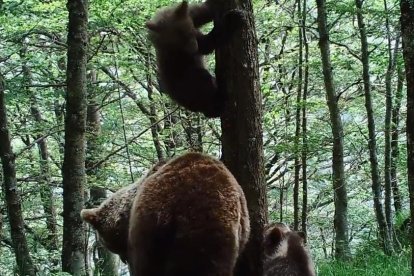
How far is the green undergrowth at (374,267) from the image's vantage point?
6086mm

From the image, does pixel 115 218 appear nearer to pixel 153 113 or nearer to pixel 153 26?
pixel 153 26

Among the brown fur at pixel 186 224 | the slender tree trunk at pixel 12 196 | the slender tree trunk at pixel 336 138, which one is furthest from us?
the slender tree trunk at pixel 336 138

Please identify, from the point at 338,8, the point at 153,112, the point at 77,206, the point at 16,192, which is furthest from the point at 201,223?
the point at 153,112

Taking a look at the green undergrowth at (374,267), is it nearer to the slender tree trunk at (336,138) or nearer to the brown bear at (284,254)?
the slender tree trunk at (336,138)

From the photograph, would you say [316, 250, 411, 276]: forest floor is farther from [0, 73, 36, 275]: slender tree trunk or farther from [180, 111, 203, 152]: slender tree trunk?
[180, 111, 203, 152]: slender tree trunk

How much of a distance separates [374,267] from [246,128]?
137 inches

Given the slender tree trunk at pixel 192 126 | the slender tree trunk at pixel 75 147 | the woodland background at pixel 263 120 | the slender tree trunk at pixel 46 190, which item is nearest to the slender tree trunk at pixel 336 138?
the woodland background at pixel 263 120

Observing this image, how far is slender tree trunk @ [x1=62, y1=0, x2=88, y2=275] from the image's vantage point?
5.78 m

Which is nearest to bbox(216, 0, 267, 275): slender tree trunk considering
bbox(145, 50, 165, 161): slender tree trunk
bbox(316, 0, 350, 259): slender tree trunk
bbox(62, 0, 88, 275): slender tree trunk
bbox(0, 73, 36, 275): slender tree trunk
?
bbox(62, 0, 88, 275): slender tree trunk

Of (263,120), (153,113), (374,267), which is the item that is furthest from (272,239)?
(153,113)

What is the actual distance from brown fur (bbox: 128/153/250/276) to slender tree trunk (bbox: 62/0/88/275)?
2.87 m

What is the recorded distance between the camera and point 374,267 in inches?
254

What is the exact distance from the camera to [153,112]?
46.3 ft

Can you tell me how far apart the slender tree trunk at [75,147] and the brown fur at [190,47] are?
6.28 ft
